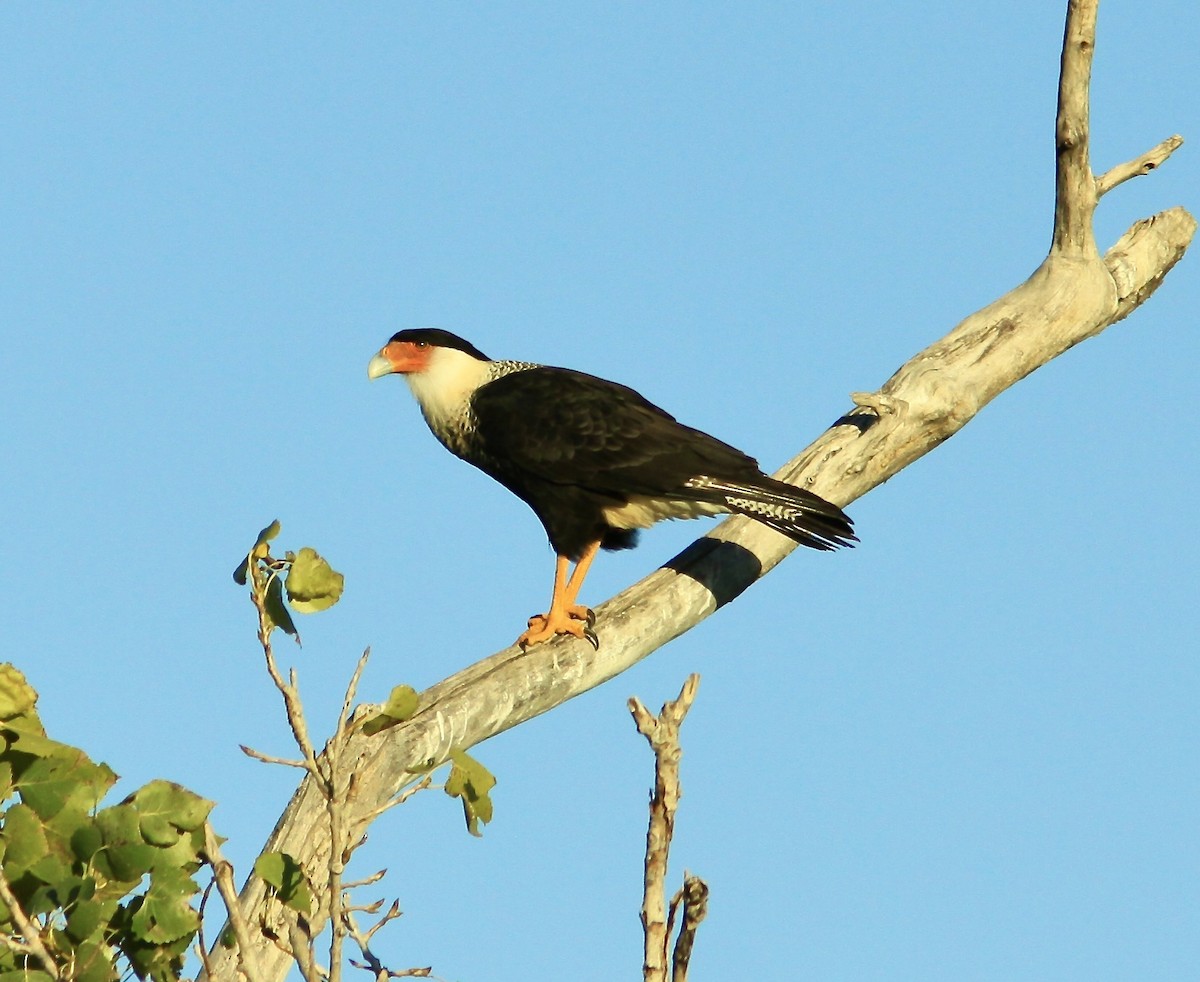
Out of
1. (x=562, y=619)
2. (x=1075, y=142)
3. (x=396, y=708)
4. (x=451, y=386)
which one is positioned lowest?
(x=396, y=708)

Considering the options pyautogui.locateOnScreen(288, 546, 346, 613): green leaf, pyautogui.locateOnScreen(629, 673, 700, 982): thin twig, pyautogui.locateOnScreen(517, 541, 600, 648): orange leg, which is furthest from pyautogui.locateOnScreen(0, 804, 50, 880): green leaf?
pyautogui.locateOnScreen(517, 541, 600, 648): orange leg

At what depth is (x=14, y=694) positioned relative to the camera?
9.28 feet

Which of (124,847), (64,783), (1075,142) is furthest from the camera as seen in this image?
(1075,142)

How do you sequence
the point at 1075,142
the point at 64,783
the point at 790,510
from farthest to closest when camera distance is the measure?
the point at 1075,142
the point at 790,510
the point at 64,783

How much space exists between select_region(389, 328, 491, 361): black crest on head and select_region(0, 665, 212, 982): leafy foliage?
4215mm

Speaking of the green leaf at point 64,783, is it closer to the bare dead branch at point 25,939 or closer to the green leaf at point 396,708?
the bare dead branch at point 25,939

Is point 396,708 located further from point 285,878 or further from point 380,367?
point 380,367

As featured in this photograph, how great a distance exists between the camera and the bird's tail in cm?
566

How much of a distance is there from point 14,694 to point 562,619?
10.3 feet

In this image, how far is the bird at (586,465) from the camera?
18.9 ft

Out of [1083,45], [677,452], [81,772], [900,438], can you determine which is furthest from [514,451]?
[81,772]

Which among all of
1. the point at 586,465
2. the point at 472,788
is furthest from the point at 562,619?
the point at 472,788

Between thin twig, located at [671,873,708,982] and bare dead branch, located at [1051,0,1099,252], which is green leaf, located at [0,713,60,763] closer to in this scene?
thin twig, located at [671,873,708,982]

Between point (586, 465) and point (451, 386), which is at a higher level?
point (451, 386)
